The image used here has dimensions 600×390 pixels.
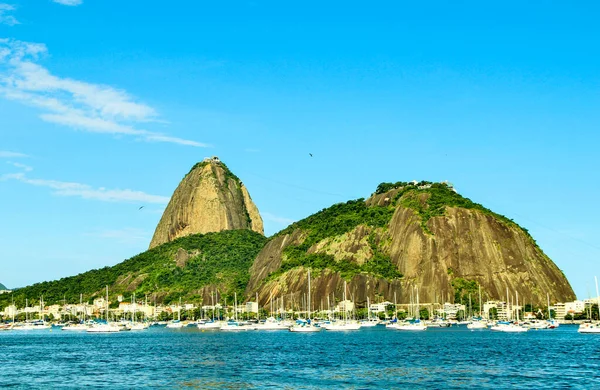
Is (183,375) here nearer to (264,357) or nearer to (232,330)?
(264,357)

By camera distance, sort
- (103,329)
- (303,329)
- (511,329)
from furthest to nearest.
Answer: (103,329) → (511,329) → (303,329)

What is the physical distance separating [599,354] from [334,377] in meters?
42.6

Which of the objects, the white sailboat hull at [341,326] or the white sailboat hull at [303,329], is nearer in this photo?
the white sailboat hull at [303,329]

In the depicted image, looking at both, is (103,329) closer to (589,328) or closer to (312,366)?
(589,328)

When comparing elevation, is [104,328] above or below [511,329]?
above

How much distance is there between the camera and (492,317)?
200 meters

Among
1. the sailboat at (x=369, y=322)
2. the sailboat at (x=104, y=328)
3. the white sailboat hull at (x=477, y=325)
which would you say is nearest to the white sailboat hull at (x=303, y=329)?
the sailboat at (x=369, y=322)

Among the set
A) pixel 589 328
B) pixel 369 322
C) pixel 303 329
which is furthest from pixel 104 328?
pixel 589 328

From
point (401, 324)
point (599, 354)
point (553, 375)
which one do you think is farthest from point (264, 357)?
Result: point (401, 324)

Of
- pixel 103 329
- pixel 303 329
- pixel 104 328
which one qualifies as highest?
pixel 303 329

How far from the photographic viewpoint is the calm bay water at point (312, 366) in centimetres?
6238

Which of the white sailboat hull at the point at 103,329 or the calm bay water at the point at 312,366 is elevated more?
the calm bay water at the point at 312,366

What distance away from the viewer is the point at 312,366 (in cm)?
7506

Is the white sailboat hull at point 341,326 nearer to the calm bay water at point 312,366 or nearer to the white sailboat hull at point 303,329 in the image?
the white sailboat hull at point 303,329
